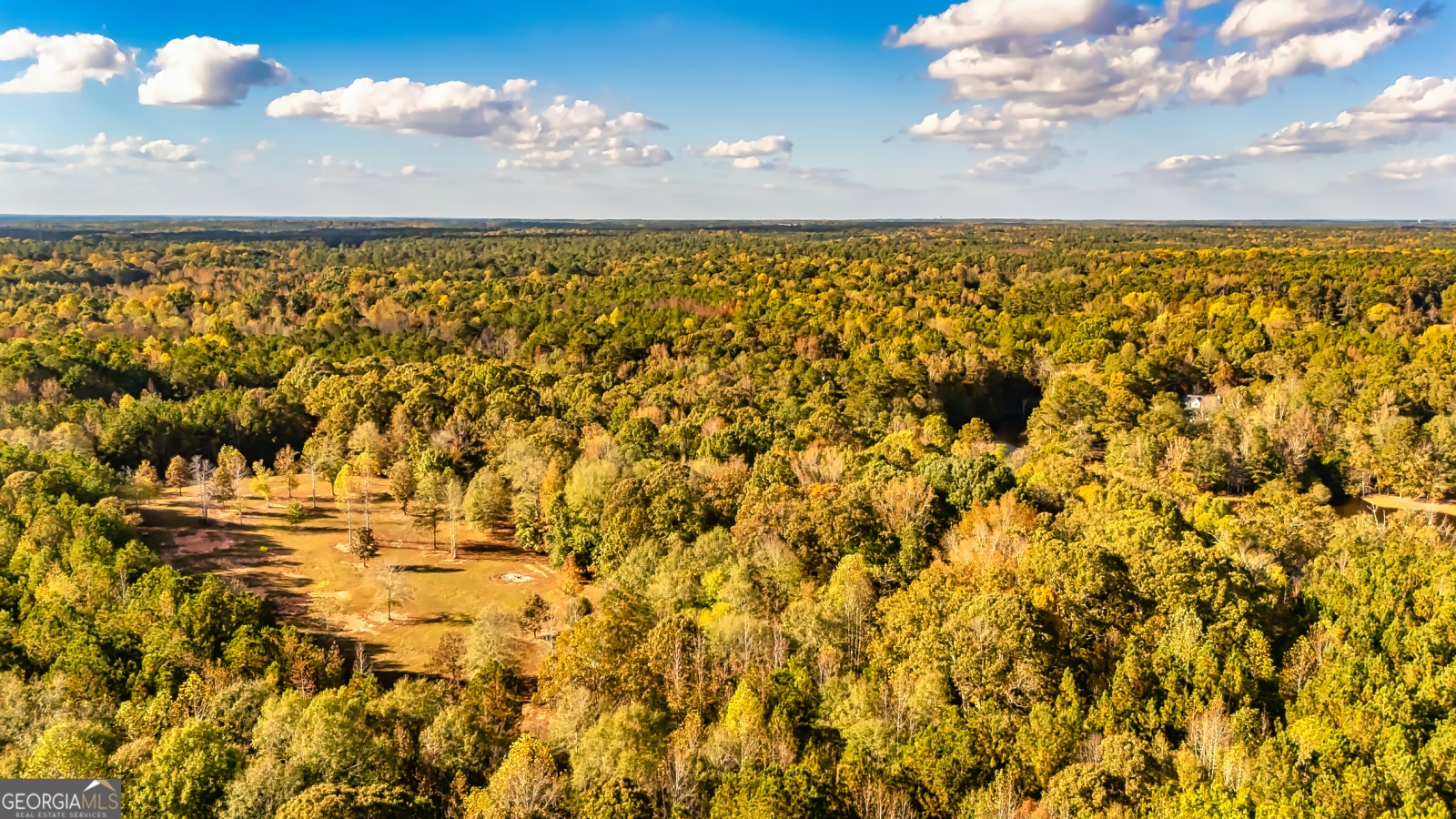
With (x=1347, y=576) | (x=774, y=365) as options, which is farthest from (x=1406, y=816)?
(x=774, y=365)

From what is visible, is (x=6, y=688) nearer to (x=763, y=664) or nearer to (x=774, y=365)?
(x=763, y=664)

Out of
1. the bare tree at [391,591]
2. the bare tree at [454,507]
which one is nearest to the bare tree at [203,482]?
the bare tree at [454,507]

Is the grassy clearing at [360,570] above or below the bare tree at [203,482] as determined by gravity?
below

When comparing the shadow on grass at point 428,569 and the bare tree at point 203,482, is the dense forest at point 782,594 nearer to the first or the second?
the bare tree at point 203,482

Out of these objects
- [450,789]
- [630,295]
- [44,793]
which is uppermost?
[630,295]

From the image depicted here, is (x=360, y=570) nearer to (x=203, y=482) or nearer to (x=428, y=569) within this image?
(x=428, y=569)

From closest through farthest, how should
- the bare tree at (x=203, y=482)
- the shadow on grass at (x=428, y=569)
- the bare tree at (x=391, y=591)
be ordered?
the bare tree at (x=391, y=591) < the shadow on grass at (x=428, y=569) < the bare tree at (x=203, y=482)

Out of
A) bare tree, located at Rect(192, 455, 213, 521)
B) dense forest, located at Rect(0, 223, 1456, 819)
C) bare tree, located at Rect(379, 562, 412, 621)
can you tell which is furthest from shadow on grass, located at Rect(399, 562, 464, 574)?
bare tree, located at Rect(192, 455, 213, 521)
